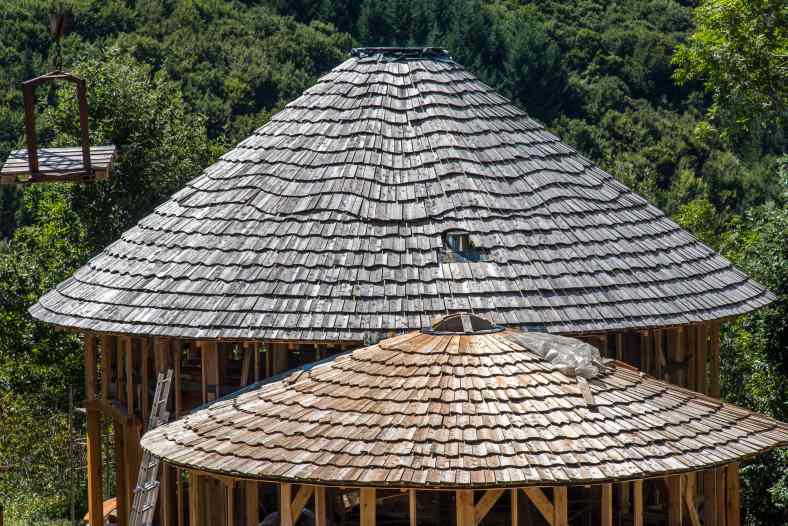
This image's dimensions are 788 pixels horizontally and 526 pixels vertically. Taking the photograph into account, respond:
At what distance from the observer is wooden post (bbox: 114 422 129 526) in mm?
16109

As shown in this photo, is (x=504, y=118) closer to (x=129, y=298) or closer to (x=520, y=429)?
(x=129, y=298)

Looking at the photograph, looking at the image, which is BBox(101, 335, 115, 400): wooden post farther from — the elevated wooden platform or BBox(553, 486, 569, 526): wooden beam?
BBox(553, 486, 569, 526): wooden beam

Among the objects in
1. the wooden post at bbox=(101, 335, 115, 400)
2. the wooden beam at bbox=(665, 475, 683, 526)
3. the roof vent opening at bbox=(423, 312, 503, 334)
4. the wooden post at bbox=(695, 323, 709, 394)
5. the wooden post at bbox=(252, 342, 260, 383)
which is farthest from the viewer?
the wooden post at bbox=(695, 323, 709, 394)

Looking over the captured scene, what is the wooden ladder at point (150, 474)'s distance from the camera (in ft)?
48.0

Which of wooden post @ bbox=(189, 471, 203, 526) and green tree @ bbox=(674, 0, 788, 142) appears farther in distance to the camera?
green tree @ bbox=(674, 0, 788, 142)

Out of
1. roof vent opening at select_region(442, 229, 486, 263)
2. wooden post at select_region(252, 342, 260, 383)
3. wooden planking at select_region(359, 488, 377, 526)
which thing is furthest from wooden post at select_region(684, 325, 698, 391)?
wooden planking at select_region(359, 488, 377, 526)

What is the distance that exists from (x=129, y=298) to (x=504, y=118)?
5.15 metres

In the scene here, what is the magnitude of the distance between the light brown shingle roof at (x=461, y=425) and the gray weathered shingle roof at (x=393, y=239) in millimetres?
1227

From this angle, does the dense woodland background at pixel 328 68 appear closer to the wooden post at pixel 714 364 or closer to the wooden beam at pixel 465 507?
the wooden post at pixel 714 364

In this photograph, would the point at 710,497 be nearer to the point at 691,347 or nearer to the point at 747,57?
the point at 691,347

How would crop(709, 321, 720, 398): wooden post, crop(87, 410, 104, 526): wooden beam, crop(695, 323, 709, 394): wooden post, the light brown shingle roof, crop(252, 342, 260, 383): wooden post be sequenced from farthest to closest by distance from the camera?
crop(709, 321, 720, 398): wooden post
crop(87, 410, 104, 526): wooden beam
crop(695, 323, 709, 394): wooden post
crop(252, 342, 260, 383): wooden post
the light brown shingle roof

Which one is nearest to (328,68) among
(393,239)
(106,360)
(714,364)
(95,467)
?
(95,467)

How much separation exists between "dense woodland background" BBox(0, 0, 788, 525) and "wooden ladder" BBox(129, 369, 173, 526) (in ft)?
34.2

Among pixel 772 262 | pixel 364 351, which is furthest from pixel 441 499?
pixel 772 262
